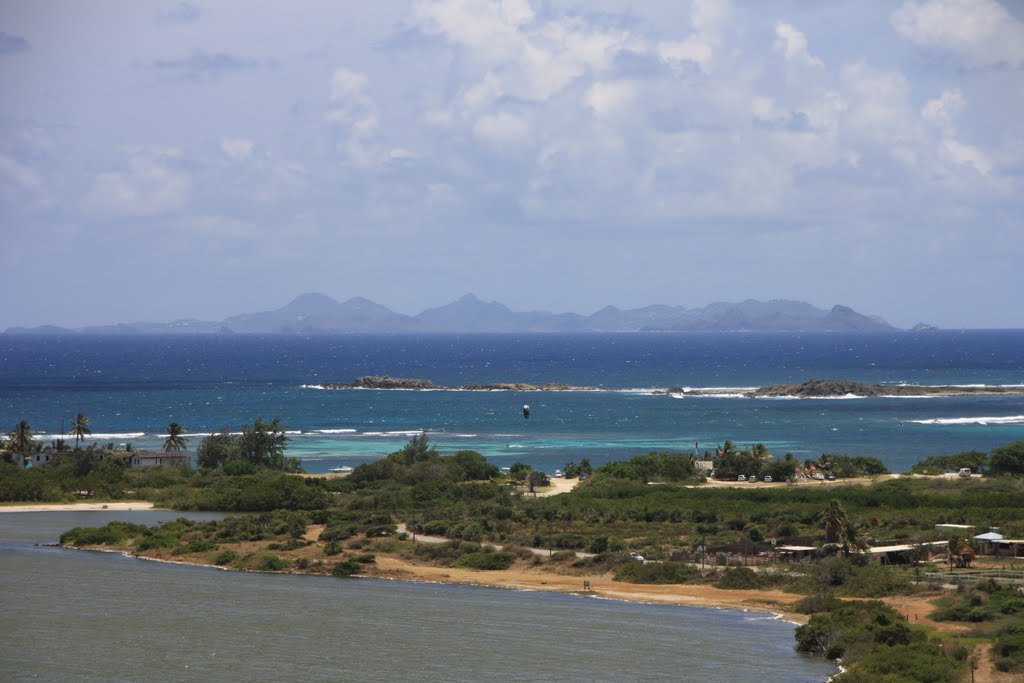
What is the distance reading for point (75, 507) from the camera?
73250 mm

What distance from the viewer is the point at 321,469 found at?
92500 mm

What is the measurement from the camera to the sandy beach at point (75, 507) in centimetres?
7212

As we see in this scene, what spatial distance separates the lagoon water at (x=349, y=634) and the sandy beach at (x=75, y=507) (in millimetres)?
20167

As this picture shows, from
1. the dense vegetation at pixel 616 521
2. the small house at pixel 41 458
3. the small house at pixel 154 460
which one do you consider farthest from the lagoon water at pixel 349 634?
the small house at pixel 41 458

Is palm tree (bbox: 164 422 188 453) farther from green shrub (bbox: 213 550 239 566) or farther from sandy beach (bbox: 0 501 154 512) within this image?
green shrub (bbox: 213 550 239 566)

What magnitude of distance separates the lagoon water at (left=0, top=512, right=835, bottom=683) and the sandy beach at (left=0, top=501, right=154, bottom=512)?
794 inches

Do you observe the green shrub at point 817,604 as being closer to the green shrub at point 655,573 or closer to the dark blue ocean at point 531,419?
the green shrub at point 655,573

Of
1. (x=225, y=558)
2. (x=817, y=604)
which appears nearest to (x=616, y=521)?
(x=817, y=604)

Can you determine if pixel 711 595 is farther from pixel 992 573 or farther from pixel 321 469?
pixel 321 469

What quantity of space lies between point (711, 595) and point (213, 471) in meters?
46.6

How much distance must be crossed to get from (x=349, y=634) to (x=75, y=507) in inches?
1496

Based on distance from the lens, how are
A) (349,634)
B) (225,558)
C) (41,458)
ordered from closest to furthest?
(349,634)
(225,558)
(41,458)

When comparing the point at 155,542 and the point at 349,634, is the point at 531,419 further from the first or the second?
the point at 349,634

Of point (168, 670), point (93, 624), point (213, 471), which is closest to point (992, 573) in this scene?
point (168, 670)
